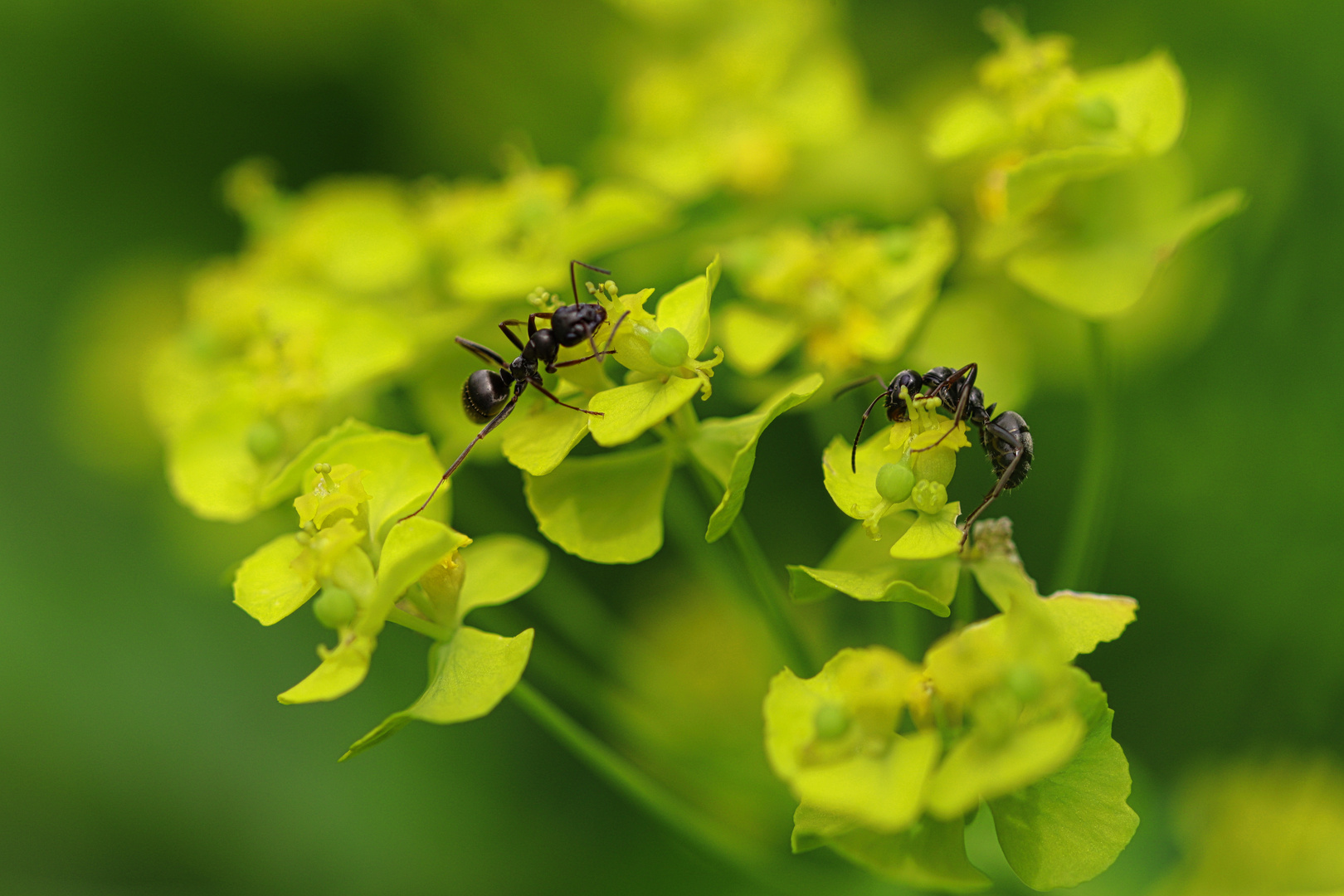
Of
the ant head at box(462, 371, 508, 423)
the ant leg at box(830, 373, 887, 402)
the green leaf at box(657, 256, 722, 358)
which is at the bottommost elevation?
the ant leg at box(830, 373, 887, 402)

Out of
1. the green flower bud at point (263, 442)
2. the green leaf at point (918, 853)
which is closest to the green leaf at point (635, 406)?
the green leaf at point (918, 853)

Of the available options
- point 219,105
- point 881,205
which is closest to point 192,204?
point 219,105

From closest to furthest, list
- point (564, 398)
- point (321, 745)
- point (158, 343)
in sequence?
point (564, 398) → point (321, 745) → point (158, 343)

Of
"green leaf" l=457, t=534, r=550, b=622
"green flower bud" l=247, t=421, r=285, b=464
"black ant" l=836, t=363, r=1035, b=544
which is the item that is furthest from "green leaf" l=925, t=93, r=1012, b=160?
"green flower bud" l=247, t=421, r=285, b=464

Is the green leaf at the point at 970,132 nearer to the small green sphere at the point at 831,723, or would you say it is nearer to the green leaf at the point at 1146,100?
the green leaf at the point at 1146,100

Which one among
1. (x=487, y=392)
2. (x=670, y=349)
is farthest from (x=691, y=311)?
(x=487, y=392)

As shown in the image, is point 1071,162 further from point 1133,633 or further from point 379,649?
point 379,649

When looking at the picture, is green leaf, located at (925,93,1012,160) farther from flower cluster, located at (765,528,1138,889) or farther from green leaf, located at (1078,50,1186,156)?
flower cluster, located at (765,528,1138,889)
